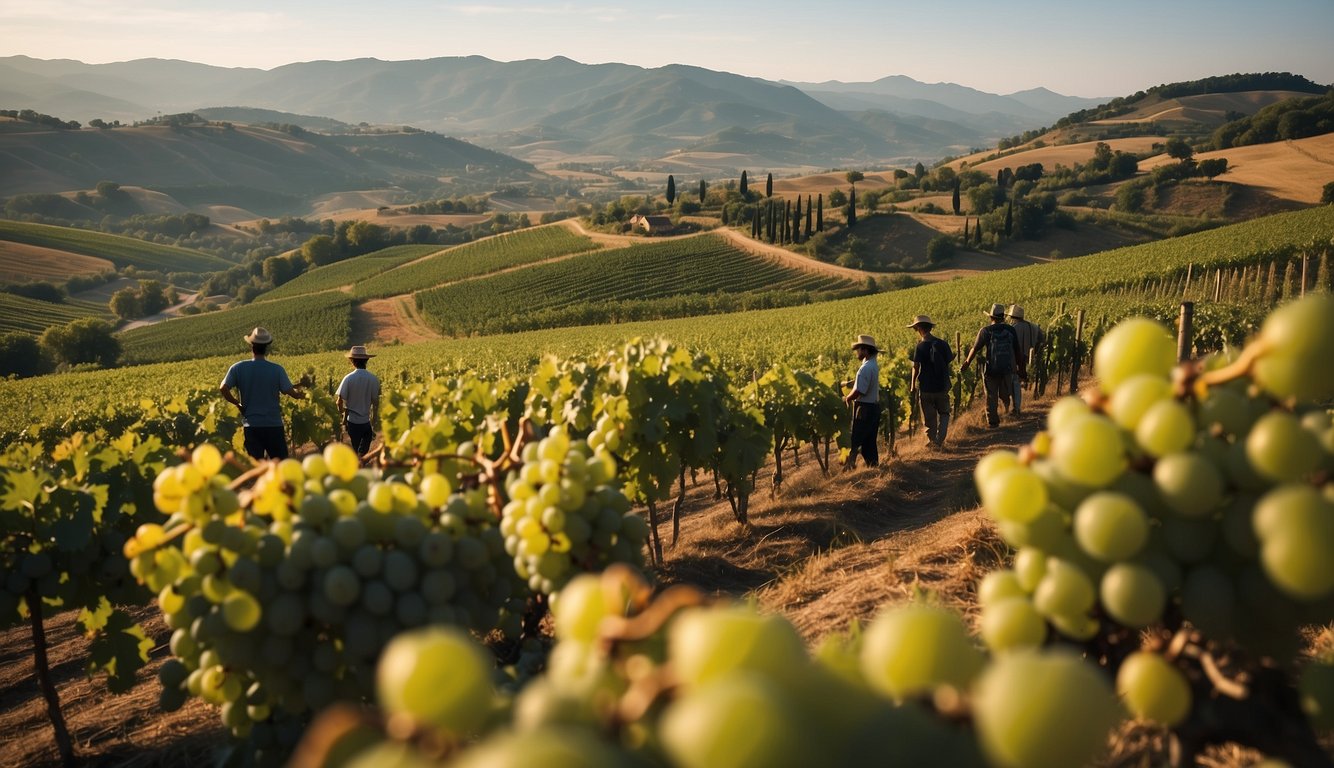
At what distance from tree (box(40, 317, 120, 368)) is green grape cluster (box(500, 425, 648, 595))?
64515mm

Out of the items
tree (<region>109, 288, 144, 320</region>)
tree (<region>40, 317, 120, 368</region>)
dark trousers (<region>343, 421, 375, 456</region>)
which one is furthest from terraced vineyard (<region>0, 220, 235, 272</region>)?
dark trousers (<region>343, 421, 375, 456</region>)

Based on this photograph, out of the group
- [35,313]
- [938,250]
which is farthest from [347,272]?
[938,250]

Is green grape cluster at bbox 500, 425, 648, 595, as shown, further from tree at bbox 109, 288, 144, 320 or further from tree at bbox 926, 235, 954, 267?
tree at bbox 109, 288, 144, 320

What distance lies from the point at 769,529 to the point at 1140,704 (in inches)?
237

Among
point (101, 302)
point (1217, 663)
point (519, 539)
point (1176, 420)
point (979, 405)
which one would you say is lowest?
point (101, 302)

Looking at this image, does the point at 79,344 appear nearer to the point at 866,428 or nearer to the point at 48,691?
the point at 866,428

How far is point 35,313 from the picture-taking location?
3000 inches

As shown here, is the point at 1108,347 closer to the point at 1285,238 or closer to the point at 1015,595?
the point at 1015,595

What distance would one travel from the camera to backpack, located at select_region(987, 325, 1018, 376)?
12000 millimetres

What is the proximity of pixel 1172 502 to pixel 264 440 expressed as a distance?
28.6ft

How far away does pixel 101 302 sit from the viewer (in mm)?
94375

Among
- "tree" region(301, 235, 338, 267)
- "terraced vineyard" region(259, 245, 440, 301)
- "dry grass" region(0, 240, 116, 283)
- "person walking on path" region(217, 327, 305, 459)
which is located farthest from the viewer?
"tree" region(301, 235, 338, 267)

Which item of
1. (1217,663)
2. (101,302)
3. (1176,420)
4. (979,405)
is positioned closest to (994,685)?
(1176,420)

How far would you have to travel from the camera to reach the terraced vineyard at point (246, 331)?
5669 centimetres
